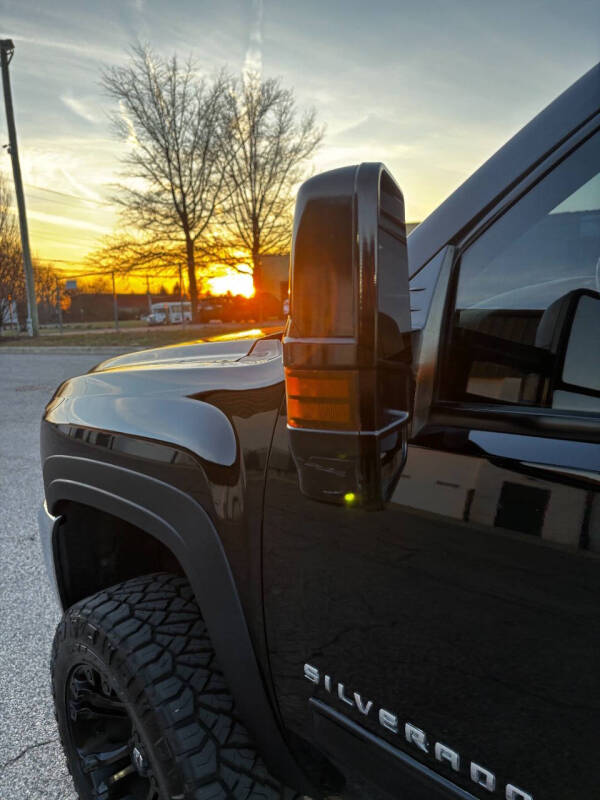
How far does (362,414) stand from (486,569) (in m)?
0.32

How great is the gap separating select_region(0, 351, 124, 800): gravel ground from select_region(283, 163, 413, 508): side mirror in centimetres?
170

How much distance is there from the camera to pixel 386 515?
40.5 inches

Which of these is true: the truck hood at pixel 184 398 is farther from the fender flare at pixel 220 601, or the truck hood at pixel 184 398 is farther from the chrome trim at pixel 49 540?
the chrome trim at pixel 49 540

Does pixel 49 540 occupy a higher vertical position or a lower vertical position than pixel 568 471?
lower

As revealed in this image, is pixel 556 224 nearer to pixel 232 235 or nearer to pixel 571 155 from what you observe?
pixel 571 155

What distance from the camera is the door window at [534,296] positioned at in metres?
1.03

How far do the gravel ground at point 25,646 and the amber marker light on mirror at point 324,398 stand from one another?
5.59ft

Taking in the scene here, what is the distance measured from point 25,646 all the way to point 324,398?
7.78ft

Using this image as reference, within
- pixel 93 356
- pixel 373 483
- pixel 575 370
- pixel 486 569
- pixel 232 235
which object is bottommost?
pixel 93 356

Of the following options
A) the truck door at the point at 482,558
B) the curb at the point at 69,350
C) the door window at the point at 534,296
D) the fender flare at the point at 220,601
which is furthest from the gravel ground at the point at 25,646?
the curb at the point at 69,350

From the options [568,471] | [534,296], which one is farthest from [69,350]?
[568,471]

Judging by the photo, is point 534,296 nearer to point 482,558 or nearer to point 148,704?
point 482,558

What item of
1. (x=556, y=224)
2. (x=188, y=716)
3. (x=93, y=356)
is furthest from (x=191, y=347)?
(x=93, y=356)

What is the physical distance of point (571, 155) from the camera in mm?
980
